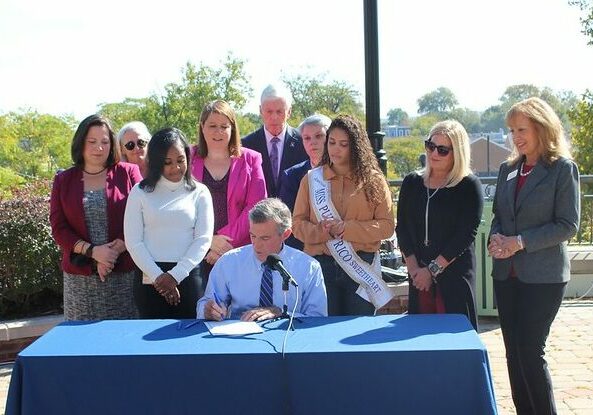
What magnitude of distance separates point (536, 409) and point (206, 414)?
2019 mm

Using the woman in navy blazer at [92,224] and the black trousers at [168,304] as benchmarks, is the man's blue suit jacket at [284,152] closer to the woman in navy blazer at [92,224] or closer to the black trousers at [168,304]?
the woman in navy blazer at [92,224]

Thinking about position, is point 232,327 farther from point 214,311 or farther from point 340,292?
point 340,292

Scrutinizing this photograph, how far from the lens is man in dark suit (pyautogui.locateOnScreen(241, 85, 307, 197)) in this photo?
19.5 feet

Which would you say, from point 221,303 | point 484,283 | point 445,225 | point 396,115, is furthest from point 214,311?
point 396,115

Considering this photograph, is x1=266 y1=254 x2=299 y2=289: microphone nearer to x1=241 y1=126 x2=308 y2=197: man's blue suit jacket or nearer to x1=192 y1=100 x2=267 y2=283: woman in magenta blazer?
x1=192 y1=100 x2=267 y2=283: woman in magenta blazer

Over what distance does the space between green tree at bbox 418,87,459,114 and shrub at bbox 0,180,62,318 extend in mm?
92328

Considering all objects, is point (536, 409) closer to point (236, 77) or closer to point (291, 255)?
point (291, 255)

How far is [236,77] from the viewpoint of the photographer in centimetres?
3456

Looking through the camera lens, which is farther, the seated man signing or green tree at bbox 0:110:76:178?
green tree at bbox 0:110:76:178

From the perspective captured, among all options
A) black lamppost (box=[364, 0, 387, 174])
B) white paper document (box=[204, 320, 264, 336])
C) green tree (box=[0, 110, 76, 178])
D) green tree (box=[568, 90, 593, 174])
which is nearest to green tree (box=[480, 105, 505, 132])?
green tree (box=[0, 110, 76, 178])

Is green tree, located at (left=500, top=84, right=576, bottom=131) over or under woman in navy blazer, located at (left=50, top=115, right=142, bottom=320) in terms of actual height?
over

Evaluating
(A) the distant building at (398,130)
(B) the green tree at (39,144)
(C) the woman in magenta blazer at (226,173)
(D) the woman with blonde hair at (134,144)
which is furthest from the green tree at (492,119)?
(C) the woman in magenta blazer at (226,173)

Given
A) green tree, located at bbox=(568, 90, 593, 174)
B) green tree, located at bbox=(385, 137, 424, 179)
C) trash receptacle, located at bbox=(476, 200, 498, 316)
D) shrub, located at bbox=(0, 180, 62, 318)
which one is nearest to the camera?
shrub, located at bbox=(0, 180, 62, 318)

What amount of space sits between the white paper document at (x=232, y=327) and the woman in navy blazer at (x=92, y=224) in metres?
1.32
